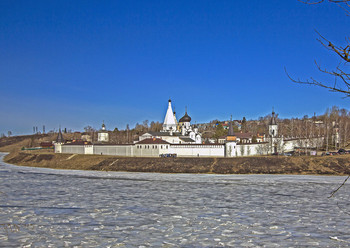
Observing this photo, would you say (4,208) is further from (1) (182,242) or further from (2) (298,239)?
(2) (298,239)

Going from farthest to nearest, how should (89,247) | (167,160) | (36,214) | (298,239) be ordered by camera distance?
1. (167,160)
2. (36,214)
3. (298,239)
4. (89,247)

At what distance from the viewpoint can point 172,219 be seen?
41.0 ft

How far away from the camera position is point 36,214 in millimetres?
13047

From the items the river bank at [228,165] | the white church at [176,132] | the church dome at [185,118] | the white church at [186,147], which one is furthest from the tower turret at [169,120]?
the river bank at [228,165]

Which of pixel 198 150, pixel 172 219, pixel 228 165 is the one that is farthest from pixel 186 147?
pixel 172 219

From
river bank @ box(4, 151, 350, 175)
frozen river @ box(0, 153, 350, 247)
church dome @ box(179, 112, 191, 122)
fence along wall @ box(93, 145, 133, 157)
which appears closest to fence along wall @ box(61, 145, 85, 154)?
fence along wall @ box(93, 145, 133, 157)

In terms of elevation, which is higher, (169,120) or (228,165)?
(169,120)

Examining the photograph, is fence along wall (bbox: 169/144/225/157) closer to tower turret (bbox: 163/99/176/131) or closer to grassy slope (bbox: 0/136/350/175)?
grassy slope (bbox: 0/136/350/175)

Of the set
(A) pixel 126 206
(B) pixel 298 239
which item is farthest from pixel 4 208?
(B) pixel 298 239

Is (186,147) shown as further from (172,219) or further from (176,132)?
(172,219)

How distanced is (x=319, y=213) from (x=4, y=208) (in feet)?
43.8

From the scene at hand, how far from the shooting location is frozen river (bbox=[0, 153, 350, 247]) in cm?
963

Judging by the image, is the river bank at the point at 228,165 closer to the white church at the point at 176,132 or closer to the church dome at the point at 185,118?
the white church at the point at 176,132

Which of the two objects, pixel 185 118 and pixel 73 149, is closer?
pixel 73 149
